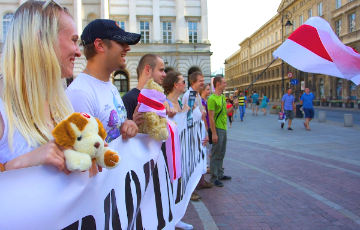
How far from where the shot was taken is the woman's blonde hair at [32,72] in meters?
1.26

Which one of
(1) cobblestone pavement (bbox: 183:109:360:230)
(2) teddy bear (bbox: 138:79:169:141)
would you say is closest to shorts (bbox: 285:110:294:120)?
(1) cobblestone pavement (bbox: 183:109:360:230)

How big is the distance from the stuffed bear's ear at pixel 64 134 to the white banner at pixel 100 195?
13 centimetres

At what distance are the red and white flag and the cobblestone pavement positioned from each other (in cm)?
200

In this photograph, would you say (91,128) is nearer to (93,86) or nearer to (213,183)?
(93,86)

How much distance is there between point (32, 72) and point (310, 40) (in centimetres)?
537

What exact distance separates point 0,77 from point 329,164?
7200mm

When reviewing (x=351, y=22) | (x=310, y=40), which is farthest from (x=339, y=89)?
(x=310, y=40)

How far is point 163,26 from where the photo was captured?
38531 mm

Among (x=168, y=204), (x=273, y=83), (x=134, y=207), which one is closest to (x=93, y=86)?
(x=134, y=207)

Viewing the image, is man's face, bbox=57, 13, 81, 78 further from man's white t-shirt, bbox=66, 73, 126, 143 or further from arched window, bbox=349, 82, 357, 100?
arched window, bbox=349, 82, 357, 100

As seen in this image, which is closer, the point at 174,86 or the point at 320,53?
the point at 174,86

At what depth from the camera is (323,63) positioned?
5.38 meters

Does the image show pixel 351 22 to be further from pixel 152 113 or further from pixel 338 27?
pixel 152 113

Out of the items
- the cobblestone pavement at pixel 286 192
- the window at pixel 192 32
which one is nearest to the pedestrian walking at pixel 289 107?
the cobblestone pavement at pixel 286 192
